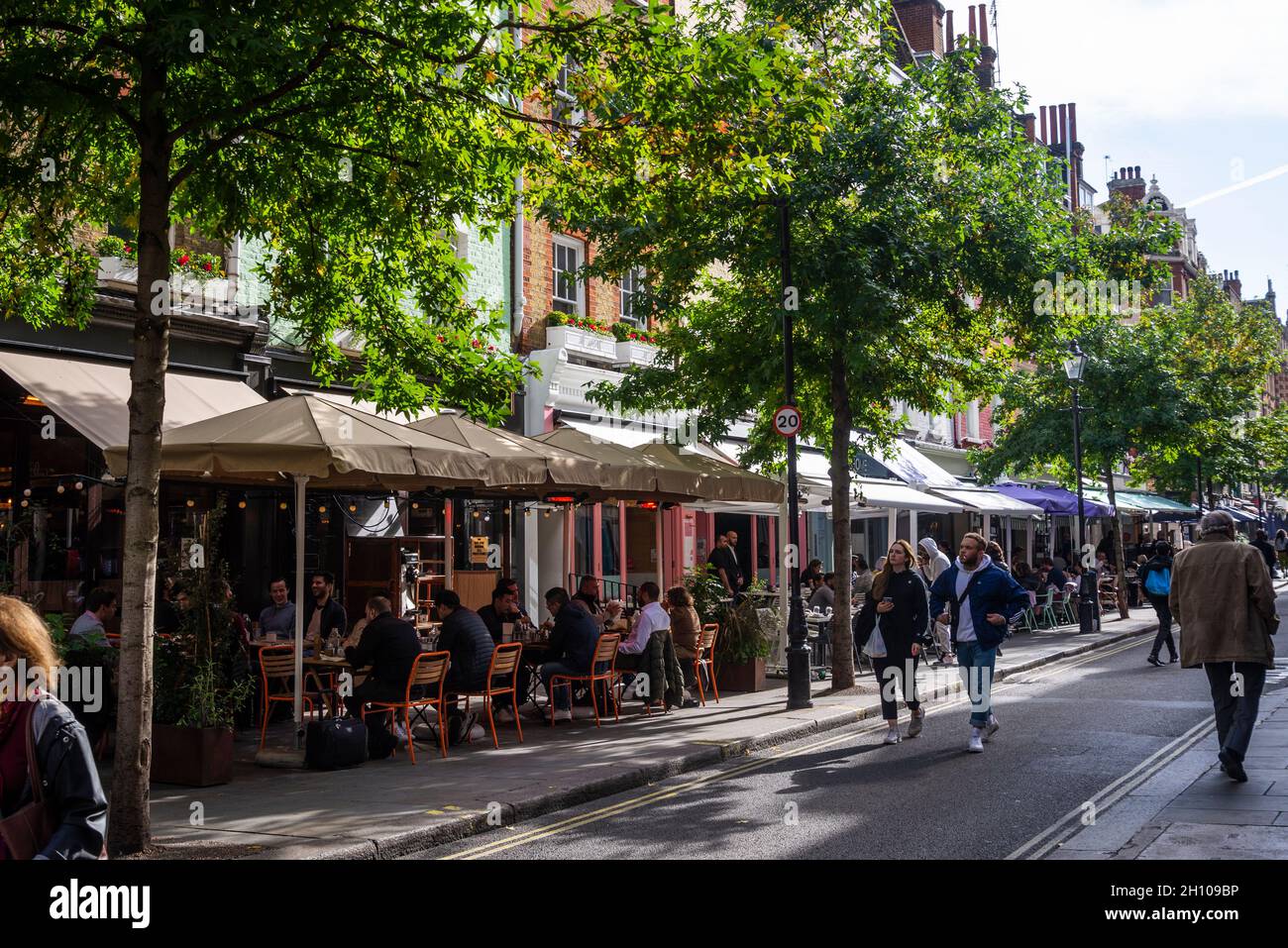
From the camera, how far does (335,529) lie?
57.5 feet

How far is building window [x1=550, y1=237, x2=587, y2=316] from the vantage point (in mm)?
21766

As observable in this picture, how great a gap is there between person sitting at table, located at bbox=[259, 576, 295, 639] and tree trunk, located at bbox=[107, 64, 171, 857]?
5624 millimetres

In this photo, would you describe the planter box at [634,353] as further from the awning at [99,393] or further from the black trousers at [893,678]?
the black trousers at [893,678]

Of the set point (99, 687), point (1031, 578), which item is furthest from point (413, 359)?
point (1031, 578)

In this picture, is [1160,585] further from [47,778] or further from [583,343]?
[47,778]

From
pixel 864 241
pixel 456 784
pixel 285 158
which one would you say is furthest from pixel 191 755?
pixel 864 241

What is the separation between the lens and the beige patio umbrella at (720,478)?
14734 millimetres

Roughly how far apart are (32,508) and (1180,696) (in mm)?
13083

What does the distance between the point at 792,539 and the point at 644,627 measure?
7.60ft

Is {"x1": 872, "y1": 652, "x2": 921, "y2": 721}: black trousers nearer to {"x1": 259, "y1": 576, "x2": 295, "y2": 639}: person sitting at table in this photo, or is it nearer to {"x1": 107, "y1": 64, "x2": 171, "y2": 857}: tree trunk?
{"x1": 259, "y1": 576, "x2": 295, "y2": 639}: person sitting at table

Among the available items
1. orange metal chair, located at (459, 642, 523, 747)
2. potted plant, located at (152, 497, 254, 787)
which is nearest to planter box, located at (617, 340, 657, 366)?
orange metal chair, located at (459, 642, 523, 747)

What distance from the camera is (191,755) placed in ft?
30.1

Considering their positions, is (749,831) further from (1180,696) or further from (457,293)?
(1180,696)

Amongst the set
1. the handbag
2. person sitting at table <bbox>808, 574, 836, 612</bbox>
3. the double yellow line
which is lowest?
the double yellow line
